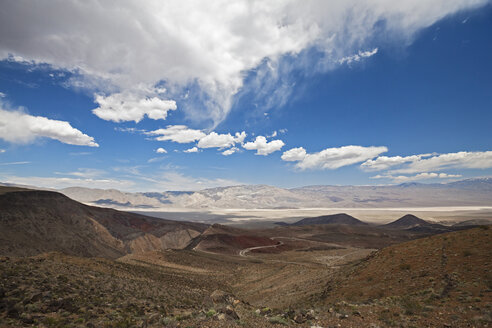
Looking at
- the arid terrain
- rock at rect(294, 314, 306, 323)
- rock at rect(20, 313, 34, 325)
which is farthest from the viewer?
rock at rect(294, 314, 306, 323)

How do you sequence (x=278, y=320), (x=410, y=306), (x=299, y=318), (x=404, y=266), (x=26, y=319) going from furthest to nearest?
(x=404, y=266)
(x=410, y=306)
(x=299, y=318)
(x=278, y=320)
(x=26, y=319)

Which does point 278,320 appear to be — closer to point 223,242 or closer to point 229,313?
point 229,313

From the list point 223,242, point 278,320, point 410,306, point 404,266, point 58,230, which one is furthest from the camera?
point 223,242

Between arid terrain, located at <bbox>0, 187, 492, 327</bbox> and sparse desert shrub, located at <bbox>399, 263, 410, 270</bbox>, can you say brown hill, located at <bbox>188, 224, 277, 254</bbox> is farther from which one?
sparse desert shrub, located at <bbox>399, 263, 410, 270</bbox>

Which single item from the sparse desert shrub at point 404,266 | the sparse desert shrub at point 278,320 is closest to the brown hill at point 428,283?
the sparse desert shrub at point 404,266

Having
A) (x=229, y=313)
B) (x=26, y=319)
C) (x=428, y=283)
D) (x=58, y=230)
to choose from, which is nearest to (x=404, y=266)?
Answer: (x=428, y=283)

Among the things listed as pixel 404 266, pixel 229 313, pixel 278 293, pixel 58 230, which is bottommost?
pixel 278 293

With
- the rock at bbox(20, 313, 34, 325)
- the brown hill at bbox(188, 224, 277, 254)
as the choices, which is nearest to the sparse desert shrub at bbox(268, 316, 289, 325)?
the rock at bbox(20, 313, 34, 325)

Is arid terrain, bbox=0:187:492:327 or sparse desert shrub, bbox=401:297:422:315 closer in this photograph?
arid terrain, bbox=0:187:492:327

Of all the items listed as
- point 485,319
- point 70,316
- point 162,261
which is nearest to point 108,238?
point 162,261

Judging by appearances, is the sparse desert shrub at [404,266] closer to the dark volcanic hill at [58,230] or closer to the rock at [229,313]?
the rock at [229,313]
